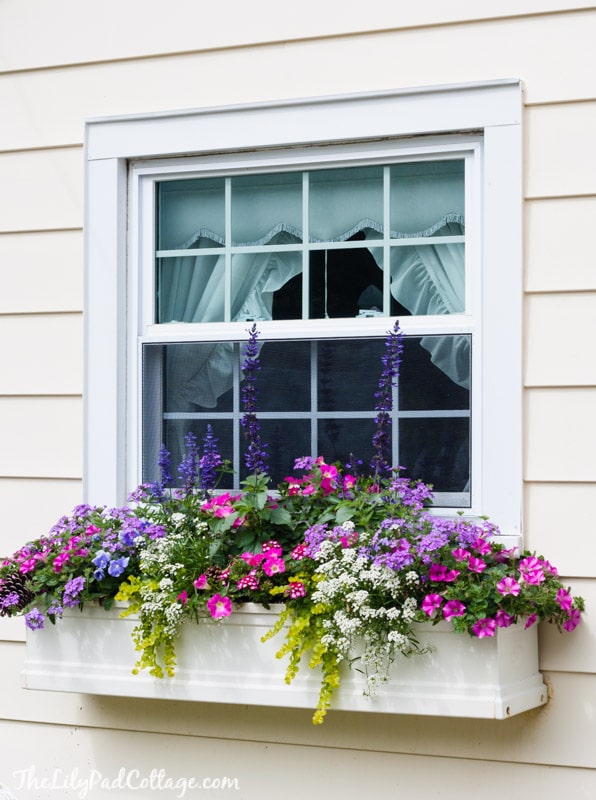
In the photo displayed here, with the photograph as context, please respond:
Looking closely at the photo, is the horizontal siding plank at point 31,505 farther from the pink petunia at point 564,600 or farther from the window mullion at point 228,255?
the pink petunia at point 564,600

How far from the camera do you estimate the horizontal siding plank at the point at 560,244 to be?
7.98 ft

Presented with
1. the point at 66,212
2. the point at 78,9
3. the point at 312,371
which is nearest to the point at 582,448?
the point at 312,371

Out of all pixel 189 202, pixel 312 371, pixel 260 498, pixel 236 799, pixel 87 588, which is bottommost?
pixel 236 799

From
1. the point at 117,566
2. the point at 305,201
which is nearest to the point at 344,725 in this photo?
the point at 117,566

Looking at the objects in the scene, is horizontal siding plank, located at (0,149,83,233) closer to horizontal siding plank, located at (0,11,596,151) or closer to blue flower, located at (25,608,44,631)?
horizontal siding plank, located at (0,11,596,151)

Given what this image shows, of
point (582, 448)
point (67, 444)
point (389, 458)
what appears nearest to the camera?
point (582, 448)

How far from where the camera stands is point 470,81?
2.53m

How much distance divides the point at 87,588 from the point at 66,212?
1073 millimetres

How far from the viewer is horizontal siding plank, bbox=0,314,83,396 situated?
2826mm

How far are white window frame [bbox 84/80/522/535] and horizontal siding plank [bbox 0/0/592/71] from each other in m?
0.19

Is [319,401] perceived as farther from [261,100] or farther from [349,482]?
[261,100]

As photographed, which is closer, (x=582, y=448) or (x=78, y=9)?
(x=582, y=448)

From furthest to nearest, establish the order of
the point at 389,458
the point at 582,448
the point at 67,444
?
the point at 67,444
the point at 389,458
the point at 582,448

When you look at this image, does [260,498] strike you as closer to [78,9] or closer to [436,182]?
[436,182]
